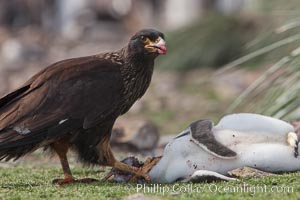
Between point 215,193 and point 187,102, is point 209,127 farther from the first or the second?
point 187,102

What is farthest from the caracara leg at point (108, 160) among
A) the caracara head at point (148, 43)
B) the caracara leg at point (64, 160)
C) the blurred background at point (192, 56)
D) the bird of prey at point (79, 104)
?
the blurred background at point (192, 56)

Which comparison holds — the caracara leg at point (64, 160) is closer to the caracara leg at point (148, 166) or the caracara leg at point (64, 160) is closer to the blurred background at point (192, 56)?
the caracara leg at point (148, 166)

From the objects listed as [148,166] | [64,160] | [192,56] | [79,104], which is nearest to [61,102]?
[79,104]

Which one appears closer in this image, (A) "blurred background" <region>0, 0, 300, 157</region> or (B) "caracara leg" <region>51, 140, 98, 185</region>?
(B) "caracara leg" <region>51, 140, 98, 185</region>

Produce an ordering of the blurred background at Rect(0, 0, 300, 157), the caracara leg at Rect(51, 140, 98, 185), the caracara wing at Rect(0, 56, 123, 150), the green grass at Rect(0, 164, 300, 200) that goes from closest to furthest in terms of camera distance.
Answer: the green grass at Rect(0, 164, 300, 200) → the caracara wing at Rect(0, 56, 123, 150) → the caracara leg at Rect(51, 140, 98, 185) → the blurred background at Rect(0, 0, 300, 157)

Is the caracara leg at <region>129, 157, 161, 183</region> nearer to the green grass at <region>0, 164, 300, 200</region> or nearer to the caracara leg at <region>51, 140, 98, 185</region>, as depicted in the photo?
the green grass at <region>0, 164, 300, 200</region>

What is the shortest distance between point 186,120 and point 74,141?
239 inches

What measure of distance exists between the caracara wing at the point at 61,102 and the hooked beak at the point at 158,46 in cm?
29

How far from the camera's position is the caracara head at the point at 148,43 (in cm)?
636

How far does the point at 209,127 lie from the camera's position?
6.27 m

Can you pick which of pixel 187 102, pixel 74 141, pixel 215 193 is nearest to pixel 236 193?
pixel 215 193

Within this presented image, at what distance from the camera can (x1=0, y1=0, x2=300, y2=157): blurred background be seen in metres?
8.53

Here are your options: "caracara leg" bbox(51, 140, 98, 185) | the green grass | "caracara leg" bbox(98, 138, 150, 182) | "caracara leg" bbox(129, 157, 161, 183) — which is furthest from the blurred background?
"caracara leg" bbox(51, 140, 98, 185)

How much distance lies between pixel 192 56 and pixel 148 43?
28.3 ft
